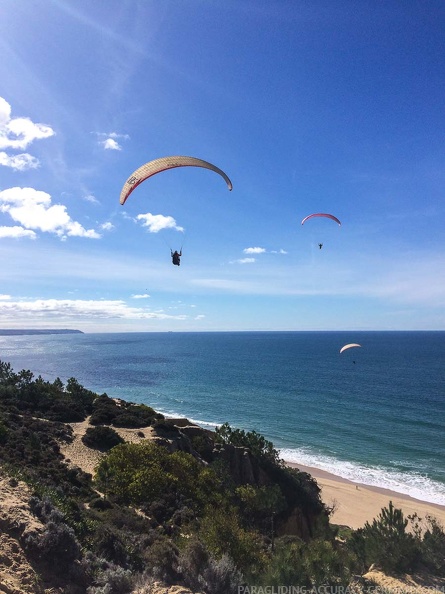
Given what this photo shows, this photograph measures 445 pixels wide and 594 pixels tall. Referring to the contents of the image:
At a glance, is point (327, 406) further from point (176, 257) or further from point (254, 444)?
point (176, 257)

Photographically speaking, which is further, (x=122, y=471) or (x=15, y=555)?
(x=122, y=471)

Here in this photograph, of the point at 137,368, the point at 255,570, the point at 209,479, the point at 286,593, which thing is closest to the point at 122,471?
the point at 209,479

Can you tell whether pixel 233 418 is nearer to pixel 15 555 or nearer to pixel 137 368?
pixel 15 555

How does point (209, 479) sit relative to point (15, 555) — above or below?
below

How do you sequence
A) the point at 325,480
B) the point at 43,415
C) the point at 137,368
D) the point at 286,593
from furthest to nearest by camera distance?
the point at 137,368
the point at 325,480
the point at 43,415
the point at 286,593

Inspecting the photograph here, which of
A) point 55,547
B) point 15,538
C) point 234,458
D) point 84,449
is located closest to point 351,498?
point 234,458
